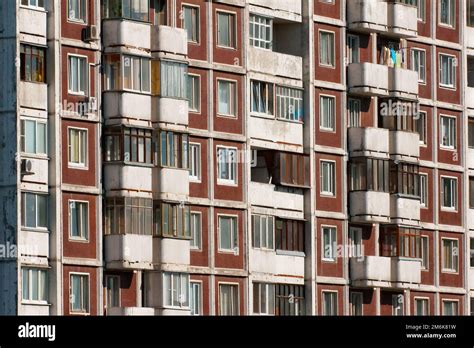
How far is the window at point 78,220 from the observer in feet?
313

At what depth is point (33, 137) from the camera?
309 ft

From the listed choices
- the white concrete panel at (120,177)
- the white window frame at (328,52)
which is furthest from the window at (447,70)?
the white concrete panel at (120,177)

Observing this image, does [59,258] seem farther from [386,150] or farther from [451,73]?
[451,73]

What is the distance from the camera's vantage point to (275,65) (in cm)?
10581

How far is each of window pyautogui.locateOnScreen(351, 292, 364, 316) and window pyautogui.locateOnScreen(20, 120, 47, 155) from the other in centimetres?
2015

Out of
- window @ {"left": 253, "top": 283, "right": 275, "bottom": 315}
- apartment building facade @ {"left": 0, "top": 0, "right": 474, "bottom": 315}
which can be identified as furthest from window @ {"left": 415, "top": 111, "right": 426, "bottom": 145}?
window @ {"left": 253, "top": 283, "right": 275, "bottom": 315}

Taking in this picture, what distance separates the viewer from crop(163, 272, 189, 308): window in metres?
98.4

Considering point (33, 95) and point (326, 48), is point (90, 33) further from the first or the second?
point (326, 48)

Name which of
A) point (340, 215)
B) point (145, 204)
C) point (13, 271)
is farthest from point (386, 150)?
point (13, 271)

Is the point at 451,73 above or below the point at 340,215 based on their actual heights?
above

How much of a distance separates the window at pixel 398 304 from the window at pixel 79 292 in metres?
20.2

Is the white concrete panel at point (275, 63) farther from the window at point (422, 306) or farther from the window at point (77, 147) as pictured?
the window at point (422, 306)

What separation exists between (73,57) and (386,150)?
20032 millimetres
